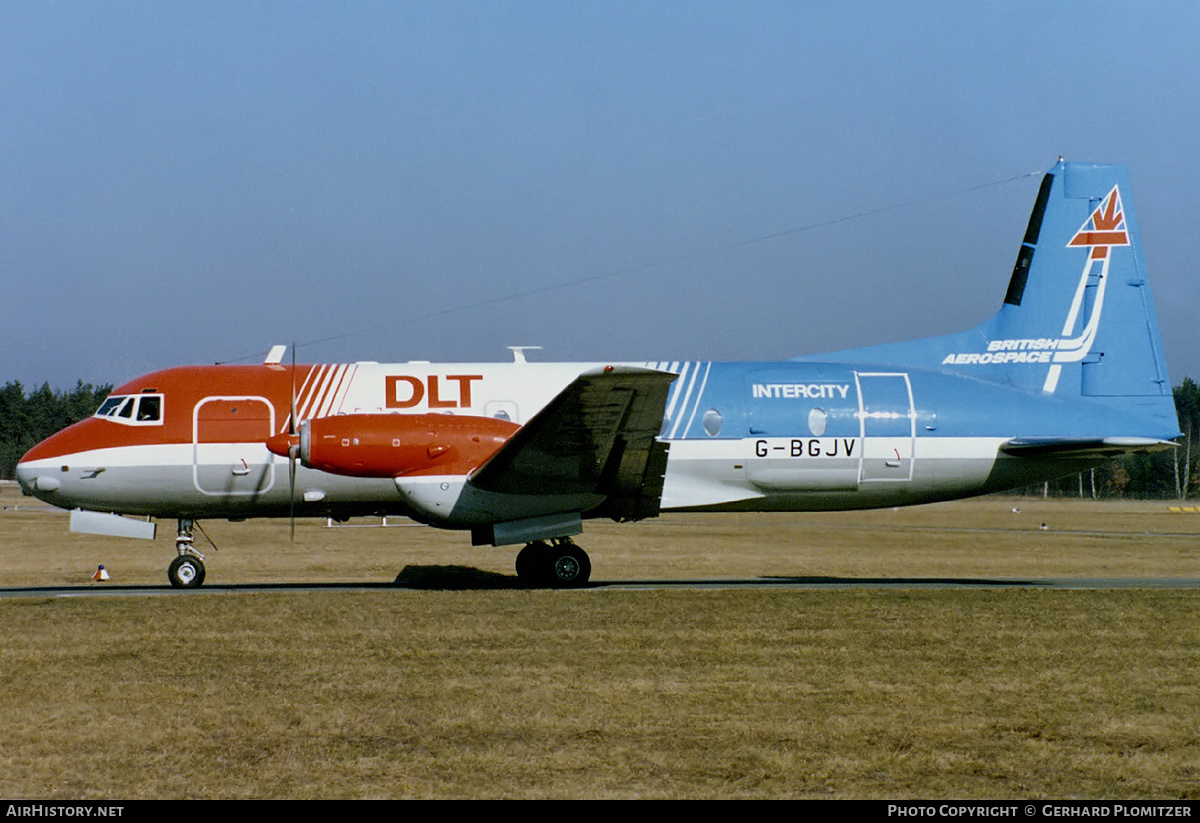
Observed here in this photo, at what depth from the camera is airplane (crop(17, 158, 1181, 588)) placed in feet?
55.4

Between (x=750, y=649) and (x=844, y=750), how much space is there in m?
3.79

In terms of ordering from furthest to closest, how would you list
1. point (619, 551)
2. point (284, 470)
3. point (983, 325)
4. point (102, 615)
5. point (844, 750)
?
point (619, 551)
point (983, 325)
point (284, 470)
point (102, 615)
point (844, 750)

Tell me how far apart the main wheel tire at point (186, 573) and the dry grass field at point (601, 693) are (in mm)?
1370

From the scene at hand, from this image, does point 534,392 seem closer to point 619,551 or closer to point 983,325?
point 983,325

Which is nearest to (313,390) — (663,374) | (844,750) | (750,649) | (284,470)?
(284,470)

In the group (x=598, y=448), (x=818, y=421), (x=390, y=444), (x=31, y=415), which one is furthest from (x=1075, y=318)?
(x=31, y=415)

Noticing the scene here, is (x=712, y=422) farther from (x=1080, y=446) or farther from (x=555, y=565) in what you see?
(x=1080, y=446)

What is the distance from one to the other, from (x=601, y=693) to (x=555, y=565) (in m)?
7.43

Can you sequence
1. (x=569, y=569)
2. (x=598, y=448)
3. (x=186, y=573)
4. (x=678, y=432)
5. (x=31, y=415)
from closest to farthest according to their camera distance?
(x=598, y=448), (x=569, y=569), (x=186, y=573), (x=678, y=432), (x=31, y=415)

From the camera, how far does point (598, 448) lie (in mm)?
16172

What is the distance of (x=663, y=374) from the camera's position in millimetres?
14258

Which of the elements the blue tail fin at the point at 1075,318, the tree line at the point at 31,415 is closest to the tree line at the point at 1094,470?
the tree line at the point at 31,415

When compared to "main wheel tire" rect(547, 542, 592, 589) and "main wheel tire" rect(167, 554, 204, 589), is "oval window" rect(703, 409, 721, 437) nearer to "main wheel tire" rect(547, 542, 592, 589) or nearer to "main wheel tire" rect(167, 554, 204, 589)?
"main wheel tire" rect(547, 542, 592, 589)
